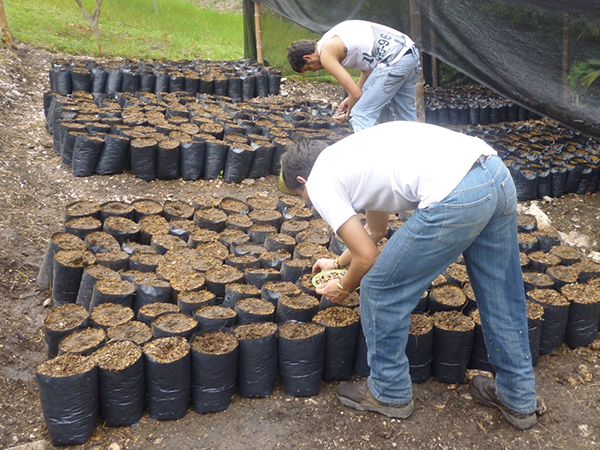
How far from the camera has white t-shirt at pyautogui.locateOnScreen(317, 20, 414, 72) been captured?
13.2 feet

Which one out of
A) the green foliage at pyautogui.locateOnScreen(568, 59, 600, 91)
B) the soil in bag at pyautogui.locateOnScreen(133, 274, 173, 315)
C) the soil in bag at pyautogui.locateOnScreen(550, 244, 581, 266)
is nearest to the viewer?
the soil in bag at pyautogui.locateOnScreen(133, 274, 173, 315)

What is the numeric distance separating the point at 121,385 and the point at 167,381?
20cm

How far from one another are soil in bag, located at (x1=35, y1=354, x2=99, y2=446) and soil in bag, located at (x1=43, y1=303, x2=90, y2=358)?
30cm

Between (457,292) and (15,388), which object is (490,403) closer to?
(457,292)

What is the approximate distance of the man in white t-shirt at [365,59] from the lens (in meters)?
3.96

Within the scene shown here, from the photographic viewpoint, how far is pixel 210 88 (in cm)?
758

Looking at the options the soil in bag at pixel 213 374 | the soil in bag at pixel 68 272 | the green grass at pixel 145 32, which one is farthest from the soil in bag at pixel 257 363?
the green grass at pixel 145 32

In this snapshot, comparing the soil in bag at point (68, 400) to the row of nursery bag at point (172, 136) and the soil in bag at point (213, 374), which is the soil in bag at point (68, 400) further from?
the row of nursery bag at point (172, 136)

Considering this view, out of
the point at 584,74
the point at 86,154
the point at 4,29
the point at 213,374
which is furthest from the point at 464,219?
the point at 4,29

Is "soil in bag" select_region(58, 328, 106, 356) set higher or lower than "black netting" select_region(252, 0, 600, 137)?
lower

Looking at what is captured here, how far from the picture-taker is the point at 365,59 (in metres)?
4.17

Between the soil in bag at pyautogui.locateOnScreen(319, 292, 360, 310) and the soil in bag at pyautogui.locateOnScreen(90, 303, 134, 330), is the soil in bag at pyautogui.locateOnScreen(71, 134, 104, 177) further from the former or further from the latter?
the soil in bag at pyautogui.locateOnScreen(319, 292, 360, 310)

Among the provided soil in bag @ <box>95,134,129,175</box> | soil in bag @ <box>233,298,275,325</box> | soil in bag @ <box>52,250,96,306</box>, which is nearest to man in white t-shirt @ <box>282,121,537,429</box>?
soil in bag @ <box>233,298,275,325</box>

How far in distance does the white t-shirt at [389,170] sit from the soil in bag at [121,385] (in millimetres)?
1188
